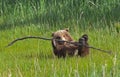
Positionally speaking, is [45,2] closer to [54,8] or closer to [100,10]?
[54,8]

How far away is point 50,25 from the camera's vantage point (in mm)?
8266

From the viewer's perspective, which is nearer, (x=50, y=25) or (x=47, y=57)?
(x=47, y=57)

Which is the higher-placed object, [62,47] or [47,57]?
[62,47]

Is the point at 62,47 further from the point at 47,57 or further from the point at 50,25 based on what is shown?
the point at 50,25

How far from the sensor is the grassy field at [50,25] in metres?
5.80

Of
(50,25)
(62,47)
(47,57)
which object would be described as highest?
(50,25)

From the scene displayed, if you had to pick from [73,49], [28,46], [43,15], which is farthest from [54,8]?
[73,49]

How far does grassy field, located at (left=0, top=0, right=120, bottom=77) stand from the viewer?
19.0ft

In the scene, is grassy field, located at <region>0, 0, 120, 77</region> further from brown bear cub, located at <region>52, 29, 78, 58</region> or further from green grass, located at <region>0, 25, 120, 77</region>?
brown bear cub, located at <region>52, 29, 78, 58</region>

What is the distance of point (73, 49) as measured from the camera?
5.68 meters

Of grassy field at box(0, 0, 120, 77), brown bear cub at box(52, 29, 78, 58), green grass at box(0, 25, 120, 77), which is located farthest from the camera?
grassy field at box(0, 0, 120, 77)

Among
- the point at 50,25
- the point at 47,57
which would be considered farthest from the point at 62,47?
the point at 50,25

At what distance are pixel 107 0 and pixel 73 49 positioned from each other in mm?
3086

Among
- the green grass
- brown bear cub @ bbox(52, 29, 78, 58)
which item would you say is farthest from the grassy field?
brown bear cub @ bbox(52, 29, 78, 58)
